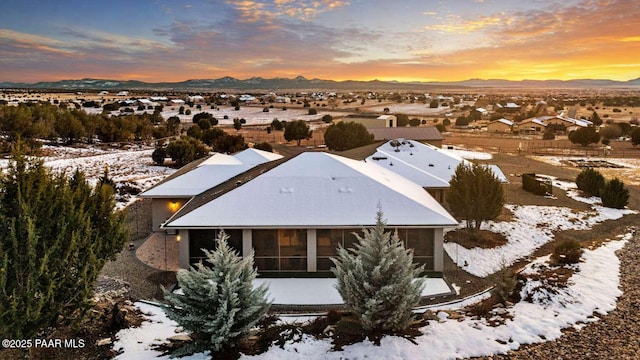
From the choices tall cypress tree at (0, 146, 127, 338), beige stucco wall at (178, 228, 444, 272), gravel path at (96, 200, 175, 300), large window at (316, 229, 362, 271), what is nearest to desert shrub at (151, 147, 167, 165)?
gravel path at (96, 200, 175, 300)

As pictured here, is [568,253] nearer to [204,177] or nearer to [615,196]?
[615,196]

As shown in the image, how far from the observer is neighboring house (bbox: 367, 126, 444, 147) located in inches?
2023

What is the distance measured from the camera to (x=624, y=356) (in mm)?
11461

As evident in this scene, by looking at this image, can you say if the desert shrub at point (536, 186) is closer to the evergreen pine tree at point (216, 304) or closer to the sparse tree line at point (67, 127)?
the evergreen pine tree at point (216, 304)

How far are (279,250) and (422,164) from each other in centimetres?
1675

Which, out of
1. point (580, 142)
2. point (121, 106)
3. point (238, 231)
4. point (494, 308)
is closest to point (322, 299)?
point (238, 231)

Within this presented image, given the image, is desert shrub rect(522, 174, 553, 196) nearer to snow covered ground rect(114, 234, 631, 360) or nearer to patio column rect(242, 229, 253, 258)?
snow covered ground rect(114, 234, 631, 360)

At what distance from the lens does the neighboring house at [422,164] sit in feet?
92.4

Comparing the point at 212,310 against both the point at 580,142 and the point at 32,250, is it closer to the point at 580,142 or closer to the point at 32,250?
the point at 32,250

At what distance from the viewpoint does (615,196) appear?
31.1 m

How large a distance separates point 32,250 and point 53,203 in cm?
135

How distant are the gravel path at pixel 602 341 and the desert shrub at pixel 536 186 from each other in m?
21.0

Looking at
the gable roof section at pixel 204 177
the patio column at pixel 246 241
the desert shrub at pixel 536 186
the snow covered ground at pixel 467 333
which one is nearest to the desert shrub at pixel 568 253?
the snow covered ground at pixel 467 333

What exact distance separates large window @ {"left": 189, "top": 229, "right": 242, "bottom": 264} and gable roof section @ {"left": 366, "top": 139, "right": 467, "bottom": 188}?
12.8m
